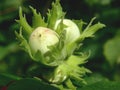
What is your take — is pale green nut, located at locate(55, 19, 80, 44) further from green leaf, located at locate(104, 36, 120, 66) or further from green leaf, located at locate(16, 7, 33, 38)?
green leaf, located at locate(104, 36, 120, 66)

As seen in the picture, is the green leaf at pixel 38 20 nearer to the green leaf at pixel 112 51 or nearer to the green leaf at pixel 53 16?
the green leaf at pixel 53 16

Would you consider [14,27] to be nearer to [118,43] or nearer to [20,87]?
[118,43]

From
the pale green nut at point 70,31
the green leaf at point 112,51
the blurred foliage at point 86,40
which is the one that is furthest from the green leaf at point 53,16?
the blurred foliage at point 86,40

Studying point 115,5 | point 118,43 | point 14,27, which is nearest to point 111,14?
point 115,5

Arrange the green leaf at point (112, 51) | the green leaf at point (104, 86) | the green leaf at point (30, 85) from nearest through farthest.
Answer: the green leaf at point (30, 85) < the green leaf at point (104, 86) < the green leaf at point (112, 51)

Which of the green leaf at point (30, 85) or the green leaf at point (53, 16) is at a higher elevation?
the green leaf at point (53, 16)

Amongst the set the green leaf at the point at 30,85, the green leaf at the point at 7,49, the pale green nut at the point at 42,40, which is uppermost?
the pale green nut at the point at 42,40
